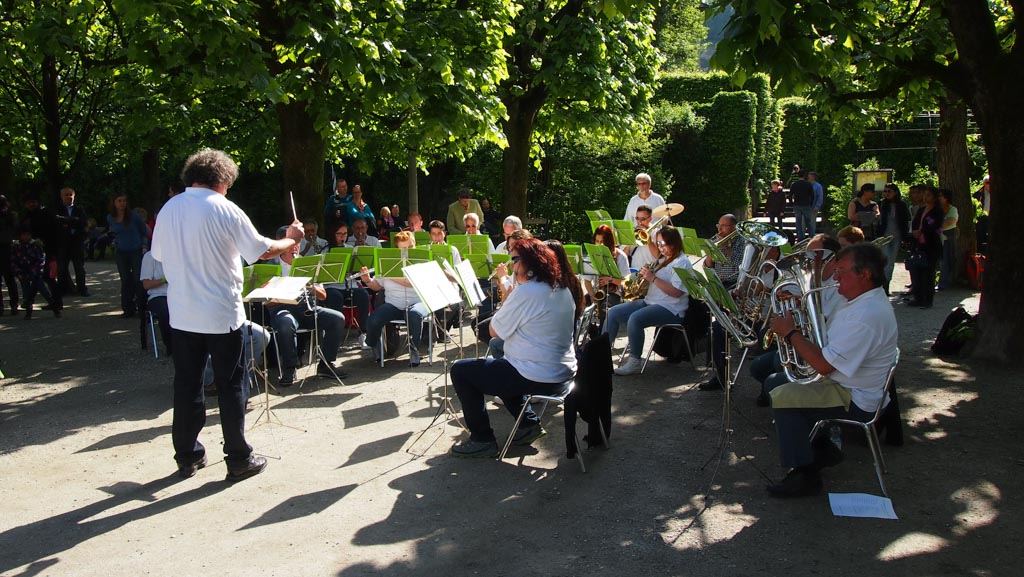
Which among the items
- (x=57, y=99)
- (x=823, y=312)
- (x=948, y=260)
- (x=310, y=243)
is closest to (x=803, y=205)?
(x=948, y=260)

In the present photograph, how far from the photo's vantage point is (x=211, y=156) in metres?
5.34

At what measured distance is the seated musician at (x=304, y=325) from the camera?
783 centimetres

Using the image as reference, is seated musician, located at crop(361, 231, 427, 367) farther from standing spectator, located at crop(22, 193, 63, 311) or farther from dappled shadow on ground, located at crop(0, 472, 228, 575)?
standing spectator, located at crop(22, 193, 63, 311)

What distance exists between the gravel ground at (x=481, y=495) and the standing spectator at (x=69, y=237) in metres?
6.28

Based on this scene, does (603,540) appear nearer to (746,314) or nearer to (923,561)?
(923,561)

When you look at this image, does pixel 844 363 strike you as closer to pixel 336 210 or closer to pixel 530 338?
pixel 530 338

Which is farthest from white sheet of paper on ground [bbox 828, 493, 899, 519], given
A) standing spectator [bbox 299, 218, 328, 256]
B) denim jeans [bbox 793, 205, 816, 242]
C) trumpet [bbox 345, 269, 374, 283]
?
denim jeans [bbox 793, 205, 816, 242]

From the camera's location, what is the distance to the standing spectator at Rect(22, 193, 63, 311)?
40.1 ft

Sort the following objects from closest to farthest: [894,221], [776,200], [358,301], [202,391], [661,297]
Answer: [202,391]
[661,297]
[358,301]
[894,221]
[776,200]

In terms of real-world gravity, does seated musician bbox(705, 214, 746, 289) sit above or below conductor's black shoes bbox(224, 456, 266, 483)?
above

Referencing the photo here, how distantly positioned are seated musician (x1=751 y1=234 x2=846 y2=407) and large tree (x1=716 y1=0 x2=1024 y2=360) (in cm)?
117

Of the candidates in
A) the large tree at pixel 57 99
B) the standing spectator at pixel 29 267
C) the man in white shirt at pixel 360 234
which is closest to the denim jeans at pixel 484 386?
the man in white shirt at pixel 360 234

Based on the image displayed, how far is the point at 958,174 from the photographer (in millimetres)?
12719

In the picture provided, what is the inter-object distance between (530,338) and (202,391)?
204cm
